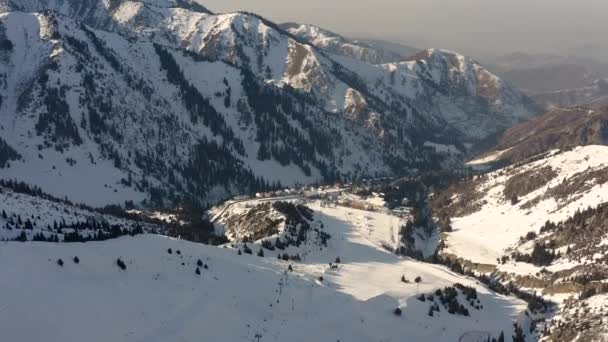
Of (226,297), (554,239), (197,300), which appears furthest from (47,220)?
(554,239)

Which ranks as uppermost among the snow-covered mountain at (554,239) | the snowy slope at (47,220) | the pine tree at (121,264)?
the pine tree at (121,264)

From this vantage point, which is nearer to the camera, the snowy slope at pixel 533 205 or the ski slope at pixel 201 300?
the ski slope at pixel 201 300

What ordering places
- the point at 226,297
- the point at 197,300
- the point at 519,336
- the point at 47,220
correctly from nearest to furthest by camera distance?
1. the point at 197,300
2. the point at 226,297
3. the point at 519,336
4. the point at 47,220

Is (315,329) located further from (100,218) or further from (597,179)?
(597,179)

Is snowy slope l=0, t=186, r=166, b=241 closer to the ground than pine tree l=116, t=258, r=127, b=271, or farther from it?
closer to the ground

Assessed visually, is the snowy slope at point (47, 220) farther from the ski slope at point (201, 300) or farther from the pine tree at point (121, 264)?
the pine tree at point (121, 264)

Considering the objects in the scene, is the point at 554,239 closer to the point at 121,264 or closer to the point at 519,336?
the point at 519,336

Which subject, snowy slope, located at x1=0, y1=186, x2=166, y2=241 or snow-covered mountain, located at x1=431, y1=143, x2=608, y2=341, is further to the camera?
snowy slope, located at x1=0, y1=186, x2=166, y2=241

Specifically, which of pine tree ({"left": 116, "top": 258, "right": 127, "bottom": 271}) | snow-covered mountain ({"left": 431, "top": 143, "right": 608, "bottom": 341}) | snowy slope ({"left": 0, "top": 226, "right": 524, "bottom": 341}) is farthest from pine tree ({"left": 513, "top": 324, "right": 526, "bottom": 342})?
pine tree ({"left": 116, "top": 258, "right": 127, "bottom": 271})

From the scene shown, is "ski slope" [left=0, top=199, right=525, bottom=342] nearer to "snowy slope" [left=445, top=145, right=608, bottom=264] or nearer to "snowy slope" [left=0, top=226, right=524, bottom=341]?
"snowy slope" [left=0, top=226, right=524, bottom=341]

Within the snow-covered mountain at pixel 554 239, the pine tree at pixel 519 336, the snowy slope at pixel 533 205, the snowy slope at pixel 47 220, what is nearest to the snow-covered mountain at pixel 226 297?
the pine tree at pixel 519 336

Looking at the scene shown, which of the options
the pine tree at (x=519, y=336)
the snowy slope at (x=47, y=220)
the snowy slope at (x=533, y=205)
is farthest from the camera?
the snowy slope at (x=533, y=205)

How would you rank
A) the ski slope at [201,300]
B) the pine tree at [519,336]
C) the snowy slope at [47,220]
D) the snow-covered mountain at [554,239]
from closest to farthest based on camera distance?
the ski slope at [201,300], the pine tree at [519,336], the snow-covered mountain at [554,239], the snowy slope at [47,220]

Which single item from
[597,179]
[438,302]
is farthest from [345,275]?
[597,179]
